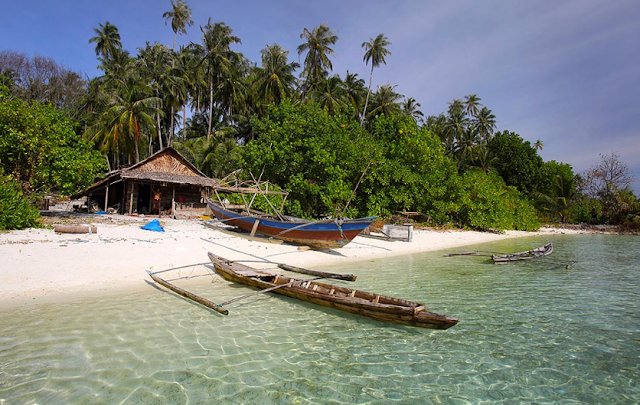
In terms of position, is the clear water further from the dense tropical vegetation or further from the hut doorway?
the hut doorway

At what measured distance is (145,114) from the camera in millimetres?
26672

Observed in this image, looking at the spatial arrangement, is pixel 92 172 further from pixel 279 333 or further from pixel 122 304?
pixel 279 333

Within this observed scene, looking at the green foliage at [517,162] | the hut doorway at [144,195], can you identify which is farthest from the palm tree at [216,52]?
the green foliage at [517,162]

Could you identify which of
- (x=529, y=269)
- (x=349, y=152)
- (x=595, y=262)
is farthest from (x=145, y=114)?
(x=595, y=262)

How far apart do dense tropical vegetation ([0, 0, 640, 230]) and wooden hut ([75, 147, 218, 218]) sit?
2187mm

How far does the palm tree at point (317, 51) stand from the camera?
34.1 m

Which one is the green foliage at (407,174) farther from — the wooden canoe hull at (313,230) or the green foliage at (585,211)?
the green foliage at (585,211)

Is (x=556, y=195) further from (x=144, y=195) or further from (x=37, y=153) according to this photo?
(x=37, y=153)

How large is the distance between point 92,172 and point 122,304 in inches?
434

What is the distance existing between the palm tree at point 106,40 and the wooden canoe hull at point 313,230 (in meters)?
37.8

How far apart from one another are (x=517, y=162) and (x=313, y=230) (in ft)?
125

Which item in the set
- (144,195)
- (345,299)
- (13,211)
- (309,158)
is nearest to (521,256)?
(345,299)

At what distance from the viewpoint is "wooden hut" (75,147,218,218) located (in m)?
20.9

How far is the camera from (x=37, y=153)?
13977 millimetres
